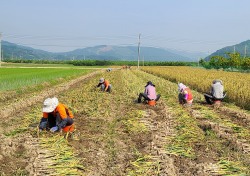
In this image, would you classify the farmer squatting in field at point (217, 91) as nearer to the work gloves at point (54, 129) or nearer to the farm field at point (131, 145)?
the farm field at point (131, 145)

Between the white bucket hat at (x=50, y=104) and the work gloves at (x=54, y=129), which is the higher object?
the white bucket hat at (x=50, y=104)

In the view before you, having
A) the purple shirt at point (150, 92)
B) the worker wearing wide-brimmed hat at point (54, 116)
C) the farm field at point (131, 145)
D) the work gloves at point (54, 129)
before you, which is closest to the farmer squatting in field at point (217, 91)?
the farm field at point (131, 145)

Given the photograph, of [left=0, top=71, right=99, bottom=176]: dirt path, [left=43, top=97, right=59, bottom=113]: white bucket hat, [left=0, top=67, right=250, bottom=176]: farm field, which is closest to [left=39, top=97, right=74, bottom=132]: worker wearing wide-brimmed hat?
[left=43, top=97, right=59, bottom=113]: white bucket hat

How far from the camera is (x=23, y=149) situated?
259 inches

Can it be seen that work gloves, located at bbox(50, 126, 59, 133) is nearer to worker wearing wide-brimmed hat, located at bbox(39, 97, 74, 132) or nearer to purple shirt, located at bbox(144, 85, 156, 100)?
worker wearing wide-brimmed hat, located at bbox(39, 97, 74, 132)

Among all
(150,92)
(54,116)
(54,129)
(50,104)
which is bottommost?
(54,129)

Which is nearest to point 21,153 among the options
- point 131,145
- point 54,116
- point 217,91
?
point 54,116

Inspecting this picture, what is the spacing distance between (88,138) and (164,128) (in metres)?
2.19

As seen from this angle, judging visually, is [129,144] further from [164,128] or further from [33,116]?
[33,116]

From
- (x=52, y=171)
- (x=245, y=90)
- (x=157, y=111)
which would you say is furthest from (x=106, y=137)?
(x=245, y=90)

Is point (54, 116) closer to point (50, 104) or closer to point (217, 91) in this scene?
point (50, 104)

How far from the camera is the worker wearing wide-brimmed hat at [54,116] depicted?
7.30 m

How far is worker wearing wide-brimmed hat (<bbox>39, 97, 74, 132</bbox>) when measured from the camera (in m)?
7.30

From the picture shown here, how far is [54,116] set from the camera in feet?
25.3
